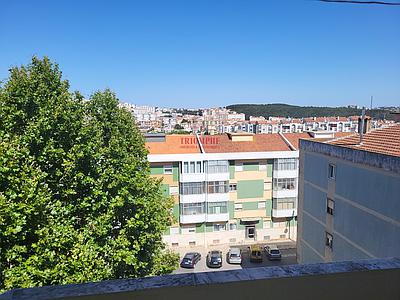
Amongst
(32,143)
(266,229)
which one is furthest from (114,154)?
(266,229)

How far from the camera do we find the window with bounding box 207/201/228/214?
1766cm

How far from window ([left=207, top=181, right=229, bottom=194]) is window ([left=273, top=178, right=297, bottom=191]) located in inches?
113

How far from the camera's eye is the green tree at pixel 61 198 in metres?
4.68

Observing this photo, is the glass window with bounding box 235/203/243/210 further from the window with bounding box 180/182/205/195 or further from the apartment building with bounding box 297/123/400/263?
the apartment building with bounding box 297/123/400/263

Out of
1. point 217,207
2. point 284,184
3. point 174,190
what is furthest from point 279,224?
point 174,190

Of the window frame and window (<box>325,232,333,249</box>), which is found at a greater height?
the window frame

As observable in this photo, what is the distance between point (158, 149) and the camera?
58.0 ft

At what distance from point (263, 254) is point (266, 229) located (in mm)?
1935

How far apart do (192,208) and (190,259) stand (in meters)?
2.75

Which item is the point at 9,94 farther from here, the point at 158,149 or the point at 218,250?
the point at 218,250

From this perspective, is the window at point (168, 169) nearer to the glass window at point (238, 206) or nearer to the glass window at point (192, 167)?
the glass window at point (192, 167)

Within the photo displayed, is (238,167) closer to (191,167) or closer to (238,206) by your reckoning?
(238,206)

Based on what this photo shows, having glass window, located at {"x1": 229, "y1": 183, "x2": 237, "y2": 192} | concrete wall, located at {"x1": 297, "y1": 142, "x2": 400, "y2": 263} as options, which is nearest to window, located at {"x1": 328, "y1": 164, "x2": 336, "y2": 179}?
concrete wall, located at {"x1": 297, "y1": 142, "x2": 400, "y2": 263}

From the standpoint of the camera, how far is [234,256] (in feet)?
54.1
